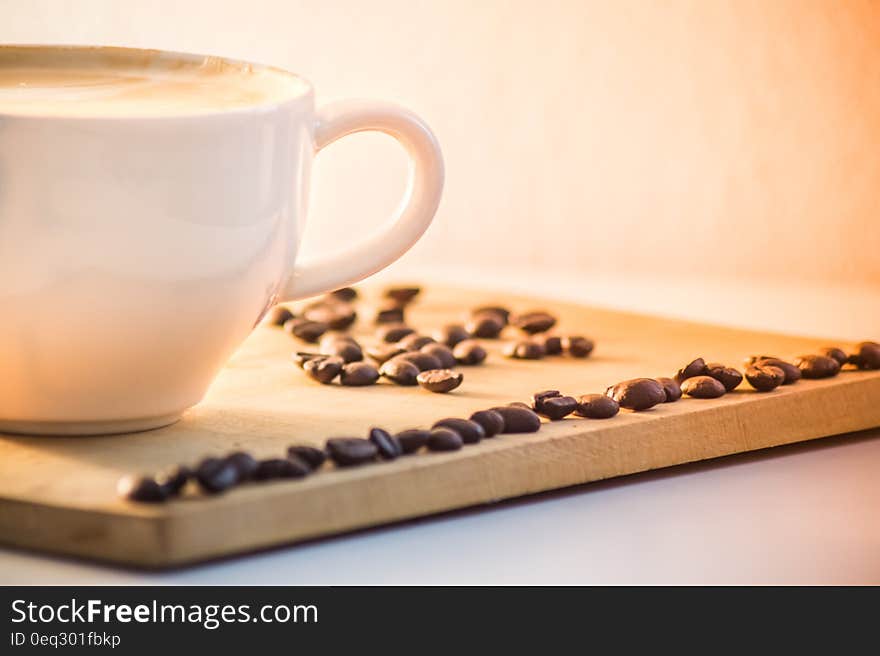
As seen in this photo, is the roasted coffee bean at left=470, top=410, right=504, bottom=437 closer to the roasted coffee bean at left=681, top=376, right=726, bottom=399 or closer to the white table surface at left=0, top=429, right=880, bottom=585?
the white table surface at left=0, top=429, right=880, bottom=585

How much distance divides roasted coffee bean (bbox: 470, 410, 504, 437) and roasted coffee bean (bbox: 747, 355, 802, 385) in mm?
252

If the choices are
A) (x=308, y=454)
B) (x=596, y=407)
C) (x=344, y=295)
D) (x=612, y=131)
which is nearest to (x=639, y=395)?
(x=596, y=407)

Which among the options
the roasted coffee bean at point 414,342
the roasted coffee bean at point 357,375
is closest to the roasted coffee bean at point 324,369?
the roasted coffee bean at point 357,375

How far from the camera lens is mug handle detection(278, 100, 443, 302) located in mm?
872

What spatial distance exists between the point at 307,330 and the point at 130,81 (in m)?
0.29

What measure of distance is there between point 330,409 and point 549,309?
45 cm

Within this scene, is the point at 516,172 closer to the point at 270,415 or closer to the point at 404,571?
the point at 270,415

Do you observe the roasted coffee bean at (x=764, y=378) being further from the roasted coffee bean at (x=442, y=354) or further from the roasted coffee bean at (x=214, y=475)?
the roasted coffee bean at (x=214, y=475)

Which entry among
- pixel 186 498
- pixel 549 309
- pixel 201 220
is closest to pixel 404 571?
pixel 186 498

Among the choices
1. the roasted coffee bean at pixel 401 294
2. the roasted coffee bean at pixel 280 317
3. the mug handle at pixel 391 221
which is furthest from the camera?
the roasted coffee bean at pixel 401 294

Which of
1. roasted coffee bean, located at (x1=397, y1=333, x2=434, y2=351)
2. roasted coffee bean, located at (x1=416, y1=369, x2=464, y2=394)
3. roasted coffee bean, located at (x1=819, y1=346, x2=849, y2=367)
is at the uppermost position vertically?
roasted coffee bean, located at (x1=819, y1=346, x2=849, y2=367)

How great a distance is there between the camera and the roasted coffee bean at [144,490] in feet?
2.19

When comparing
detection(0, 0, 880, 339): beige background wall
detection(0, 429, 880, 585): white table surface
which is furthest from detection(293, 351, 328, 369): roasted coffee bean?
detection(0, 0, 880, 339): beige background wall

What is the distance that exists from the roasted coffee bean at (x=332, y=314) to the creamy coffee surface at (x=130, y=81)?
333 millimetres
